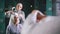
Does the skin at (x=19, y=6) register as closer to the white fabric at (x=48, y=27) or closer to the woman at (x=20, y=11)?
the woman at (x=20, y=11)

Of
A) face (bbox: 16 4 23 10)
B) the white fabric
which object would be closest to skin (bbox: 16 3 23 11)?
face (bbox: 16 4 23 10)

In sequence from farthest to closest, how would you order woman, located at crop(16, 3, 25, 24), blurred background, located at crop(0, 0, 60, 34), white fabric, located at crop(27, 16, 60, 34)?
blurred background, located at crop(0, 0, 60, 34), woman, located at crop(16, 3, 25, 24), white fabric, located at crop(27, 16, 60, 34)

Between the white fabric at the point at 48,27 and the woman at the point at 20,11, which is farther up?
the white fabric at the point at 48,27

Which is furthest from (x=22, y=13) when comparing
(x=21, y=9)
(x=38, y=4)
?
(x=38, y=4)

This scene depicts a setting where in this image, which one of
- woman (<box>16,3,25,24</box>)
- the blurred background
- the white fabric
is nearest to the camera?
the white fabric

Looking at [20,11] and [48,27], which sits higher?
[48,27]

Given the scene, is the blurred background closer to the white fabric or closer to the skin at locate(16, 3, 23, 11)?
the skin at locate(16, 3, 23, 11)

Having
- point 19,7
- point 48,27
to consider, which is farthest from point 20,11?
point 48,27

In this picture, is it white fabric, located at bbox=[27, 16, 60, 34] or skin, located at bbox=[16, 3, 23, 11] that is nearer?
white fabric, located at bbox=[27, 16, 60, 34]

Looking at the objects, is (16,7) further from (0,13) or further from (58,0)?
(58,0)

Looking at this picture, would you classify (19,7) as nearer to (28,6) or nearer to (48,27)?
(28,6)

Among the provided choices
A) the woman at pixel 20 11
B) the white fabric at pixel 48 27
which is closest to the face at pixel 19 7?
the woman at pixel 20 11

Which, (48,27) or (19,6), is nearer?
(48,27)

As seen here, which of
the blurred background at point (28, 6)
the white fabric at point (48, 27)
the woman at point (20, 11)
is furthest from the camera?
the blurred background at point (28, 6)
